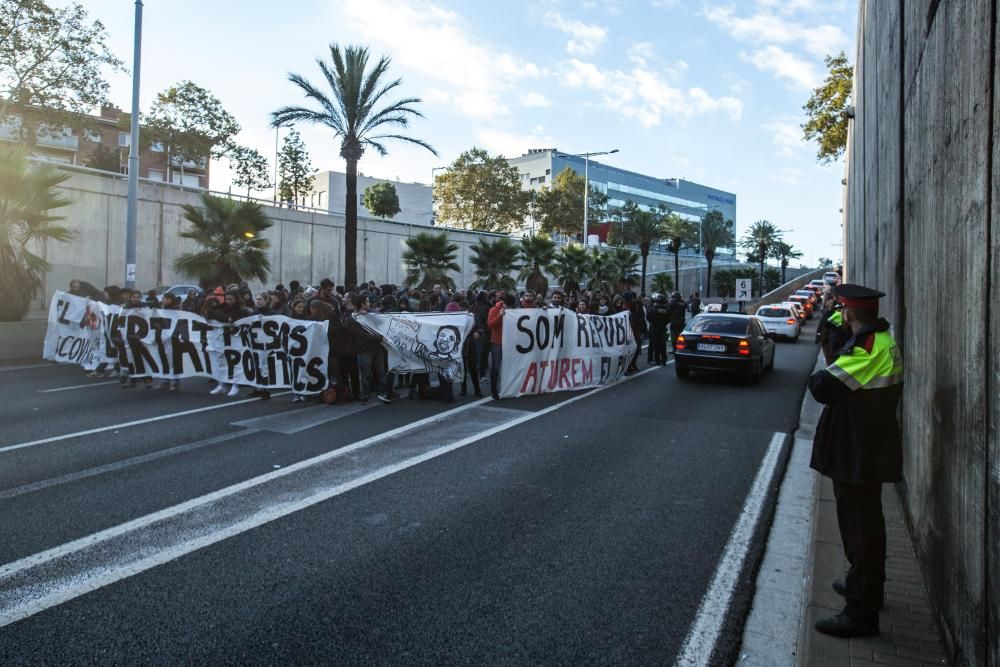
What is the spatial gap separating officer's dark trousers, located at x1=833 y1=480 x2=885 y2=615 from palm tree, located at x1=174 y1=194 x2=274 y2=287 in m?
20.1

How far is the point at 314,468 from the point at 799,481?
5.10 m

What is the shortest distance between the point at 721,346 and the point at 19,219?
17.2m

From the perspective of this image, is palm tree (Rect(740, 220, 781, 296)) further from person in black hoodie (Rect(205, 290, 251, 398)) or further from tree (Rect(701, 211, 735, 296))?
person in black hoodie (Rect(205, 290, 251, 398))

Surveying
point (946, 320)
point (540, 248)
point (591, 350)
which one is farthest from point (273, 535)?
point (540, 248)

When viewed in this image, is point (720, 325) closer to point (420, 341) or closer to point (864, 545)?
point (420, 341)

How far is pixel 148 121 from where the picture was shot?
49438mm

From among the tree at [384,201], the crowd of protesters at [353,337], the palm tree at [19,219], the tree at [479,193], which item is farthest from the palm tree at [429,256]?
the tree at [479,193]

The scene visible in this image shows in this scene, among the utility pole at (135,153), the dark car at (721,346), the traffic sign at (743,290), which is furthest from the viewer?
the traffic sign at (743,290)

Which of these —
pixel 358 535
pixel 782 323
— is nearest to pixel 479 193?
pixel 782 323

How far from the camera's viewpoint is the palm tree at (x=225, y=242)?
69.7 ft

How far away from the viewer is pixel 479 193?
71.6m

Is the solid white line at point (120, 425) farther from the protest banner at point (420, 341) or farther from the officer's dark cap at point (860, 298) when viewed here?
the officer's dark cap at point (860, 298)

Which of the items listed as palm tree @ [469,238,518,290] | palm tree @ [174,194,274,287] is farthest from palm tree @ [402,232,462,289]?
palm tree @ [174,194,274,287]

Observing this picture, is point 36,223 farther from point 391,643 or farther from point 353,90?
point 391,643
